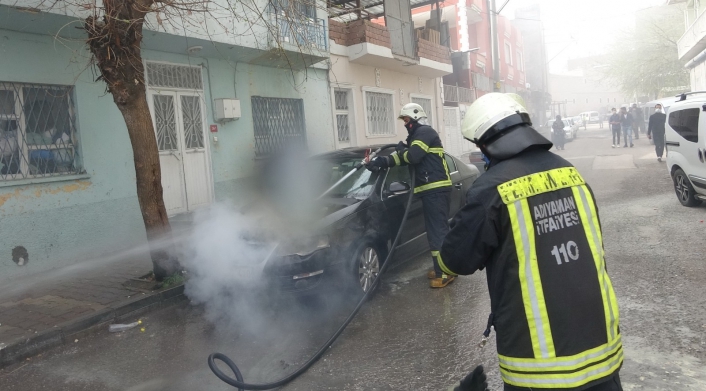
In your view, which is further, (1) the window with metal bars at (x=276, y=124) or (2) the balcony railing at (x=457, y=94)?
(2) the balcony railing at (x=457, y=94)

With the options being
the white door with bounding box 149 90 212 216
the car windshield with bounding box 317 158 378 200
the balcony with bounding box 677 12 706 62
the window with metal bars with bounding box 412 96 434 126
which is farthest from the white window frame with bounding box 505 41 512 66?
the car windshield with bounding box 317 158 378 200

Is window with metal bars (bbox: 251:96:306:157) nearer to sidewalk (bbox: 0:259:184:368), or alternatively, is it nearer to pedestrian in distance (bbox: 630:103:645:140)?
sidewalk (bbox: 0:259:184:368)

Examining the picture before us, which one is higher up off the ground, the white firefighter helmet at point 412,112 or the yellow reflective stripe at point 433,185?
the white firefighter helmet at point 412,112

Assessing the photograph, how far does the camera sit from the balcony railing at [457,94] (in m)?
22.5

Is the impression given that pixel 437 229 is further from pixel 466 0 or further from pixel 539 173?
pixel 466 0

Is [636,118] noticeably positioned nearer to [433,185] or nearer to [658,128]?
[658,128]

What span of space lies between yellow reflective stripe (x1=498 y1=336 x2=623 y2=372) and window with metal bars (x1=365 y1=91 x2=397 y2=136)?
44.2 ft

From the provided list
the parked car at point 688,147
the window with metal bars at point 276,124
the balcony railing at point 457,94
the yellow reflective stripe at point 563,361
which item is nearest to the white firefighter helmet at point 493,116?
the yellow reflective stripe at point 563,361

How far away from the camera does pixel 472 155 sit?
438 inches

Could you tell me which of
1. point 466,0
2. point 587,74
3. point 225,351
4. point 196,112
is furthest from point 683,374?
point 587,74

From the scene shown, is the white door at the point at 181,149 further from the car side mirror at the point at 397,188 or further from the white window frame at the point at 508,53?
the white window frame at the point at 508,53

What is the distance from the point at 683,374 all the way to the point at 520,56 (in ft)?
128

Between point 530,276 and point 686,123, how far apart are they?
809cm

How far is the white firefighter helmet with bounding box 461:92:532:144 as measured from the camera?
6.40 feet
